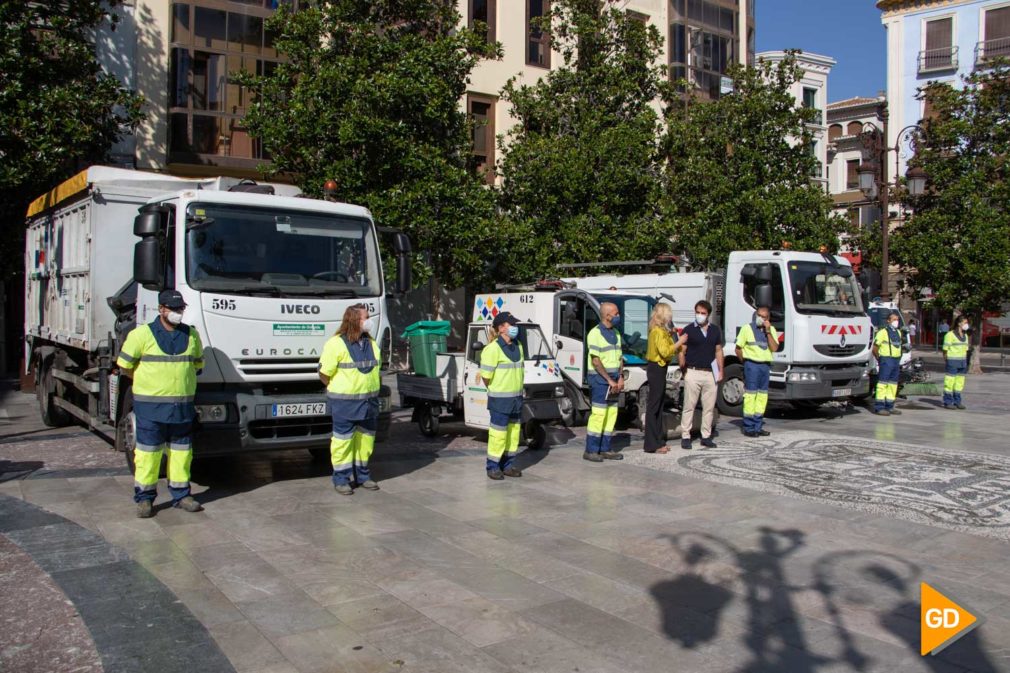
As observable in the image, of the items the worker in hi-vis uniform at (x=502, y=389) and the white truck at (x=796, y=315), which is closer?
the worker in hi-vis uniform at (x=502, y=389)

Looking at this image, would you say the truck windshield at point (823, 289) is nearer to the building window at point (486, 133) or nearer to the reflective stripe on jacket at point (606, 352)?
the reflective stripe on jacket at point (606, 352)

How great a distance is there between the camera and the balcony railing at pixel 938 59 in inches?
1601

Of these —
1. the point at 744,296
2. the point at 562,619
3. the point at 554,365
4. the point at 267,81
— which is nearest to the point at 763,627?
the point at 562,619

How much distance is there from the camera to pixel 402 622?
4.78m

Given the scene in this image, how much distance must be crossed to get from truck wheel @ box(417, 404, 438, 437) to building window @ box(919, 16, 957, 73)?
3848cm

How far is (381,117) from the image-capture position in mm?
17859

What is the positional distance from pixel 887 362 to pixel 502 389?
906 centimetres

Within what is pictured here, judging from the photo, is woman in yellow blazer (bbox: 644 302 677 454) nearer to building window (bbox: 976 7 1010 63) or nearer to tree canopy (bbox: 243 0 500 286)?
tree canopy (bbox: 243 0 500 286)

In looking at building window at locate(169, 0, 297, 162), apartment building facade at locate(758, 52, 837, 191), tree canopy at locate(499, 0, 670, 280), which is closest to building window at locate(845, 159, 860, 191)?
apartment building facade at locate(758, 52, 837, 191)

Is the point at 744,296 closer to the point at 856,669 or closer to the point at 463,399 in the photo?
the point at 463,399

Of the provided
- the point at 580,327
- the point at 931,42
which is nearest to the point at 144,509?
the point at 580,327

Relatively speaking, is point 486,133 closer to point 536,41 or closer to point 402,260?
point 536,41

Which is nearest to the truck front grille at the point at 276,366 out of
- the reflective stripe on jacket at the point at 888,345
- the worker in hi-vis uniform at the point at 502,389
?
the worker in hi-vis uniform at the point at 502,389

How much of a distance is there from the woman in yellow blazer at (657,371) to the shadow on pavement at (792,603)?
3.86 meters
